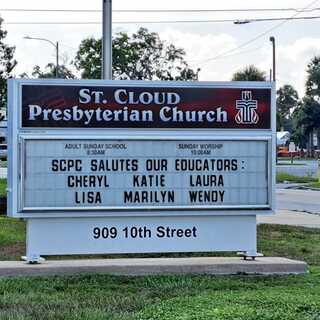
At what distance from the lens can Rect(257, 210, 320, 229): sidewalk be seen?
Answer: 17959mm

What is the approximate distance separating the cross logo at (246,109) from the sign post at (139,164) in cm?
1

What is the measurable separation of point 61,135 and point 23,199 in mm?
961

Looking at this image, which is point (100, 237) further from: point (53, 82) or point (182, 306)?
point (182, 306)

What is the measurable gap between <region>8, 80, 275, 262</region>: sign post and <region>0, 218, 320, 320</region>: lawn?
89 centimetres

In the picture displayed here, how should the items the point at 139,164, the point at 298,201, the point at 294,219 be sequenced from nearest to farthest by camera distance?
the point at 139,164, the point at 294,219, the point at 298,201

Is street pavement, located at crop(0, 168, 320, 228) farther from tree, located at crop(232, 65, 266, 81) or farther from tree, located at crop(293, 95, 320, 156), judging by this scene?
tree, located at crop(293, 95, 320, 156)

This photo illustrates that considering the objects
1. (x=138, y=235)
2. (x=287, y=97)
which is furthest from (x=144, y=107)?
(x=287, y=97)

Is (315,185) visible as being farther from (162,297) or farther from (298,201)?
(162,297)

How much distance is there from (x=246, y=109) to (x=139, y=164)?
1.70 m

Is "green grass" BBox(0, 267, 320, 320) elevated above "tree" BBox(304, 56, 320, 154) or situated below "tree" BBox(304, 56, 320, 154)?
below

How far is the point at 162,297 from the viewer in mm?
8023

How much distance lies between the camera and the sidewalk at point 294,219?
18.0m

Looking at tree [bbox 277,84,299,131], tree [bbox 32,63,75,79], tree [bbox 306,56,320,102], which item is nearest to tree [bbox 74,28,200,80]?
tree [bbox 32,63,75,79]

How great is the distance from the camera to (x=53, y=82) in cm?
955
